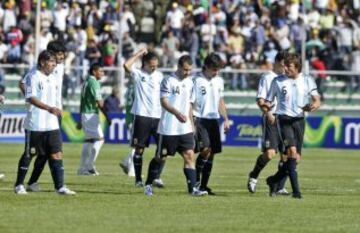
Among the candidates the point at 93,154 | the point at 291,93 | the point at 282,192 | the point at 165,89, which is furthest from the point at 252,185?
the point at 93,154

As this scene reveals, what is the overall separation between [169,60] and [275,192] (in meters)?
22.6

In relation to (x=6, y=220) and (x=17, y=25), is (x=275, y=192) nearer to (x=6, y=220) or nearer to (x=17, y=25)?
(x=6, y=220)

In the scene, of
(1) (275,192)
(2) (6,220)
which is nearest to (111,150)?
(1) (275,192)

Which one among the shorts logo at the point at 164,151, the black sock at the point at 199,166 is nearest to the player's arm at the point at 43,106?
the shorts logo at the point at 164,151

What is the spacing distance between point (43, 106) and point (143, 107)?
4020mm

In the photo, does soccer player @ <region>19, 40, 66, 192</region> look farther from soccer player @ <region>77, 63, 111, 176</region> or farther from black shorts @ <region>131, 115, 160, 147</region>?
soccer player @ <region>77, 63, 111, 176</region>

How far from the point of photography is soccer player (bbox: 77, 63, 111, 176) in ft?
A: 86.8

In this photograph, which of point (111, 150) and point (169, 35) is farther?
point (169, 35)

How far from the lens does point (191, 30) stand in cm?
4462

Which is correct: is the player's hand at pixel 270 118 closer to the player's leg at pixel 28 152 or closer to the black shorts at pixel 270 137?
the black shorts at pixel 270 137

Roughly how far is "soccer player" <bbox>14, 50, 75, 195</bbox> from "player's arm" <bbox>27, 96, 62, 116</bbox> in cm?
13

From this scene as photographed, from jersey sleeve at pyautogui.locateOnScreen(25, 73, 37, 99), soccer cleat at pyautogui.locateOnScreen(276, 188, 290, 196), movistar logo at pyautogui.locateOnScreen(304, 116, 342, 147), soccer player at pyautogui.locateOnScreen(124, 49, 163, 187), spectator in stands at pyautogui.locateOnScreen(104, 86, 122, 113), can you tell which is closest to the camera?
jersey sleeve at pyautogui.locateOnScreen(25, 73, 37, 99)

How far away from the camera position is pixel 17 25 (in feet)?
145

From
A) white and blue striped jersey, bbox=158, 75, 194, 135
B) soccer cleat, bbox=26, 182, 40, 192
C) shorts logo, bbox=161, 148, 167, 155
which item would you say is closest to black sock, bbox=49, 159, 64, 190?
soccer cleat, bbox=26, 182, 40, 192
